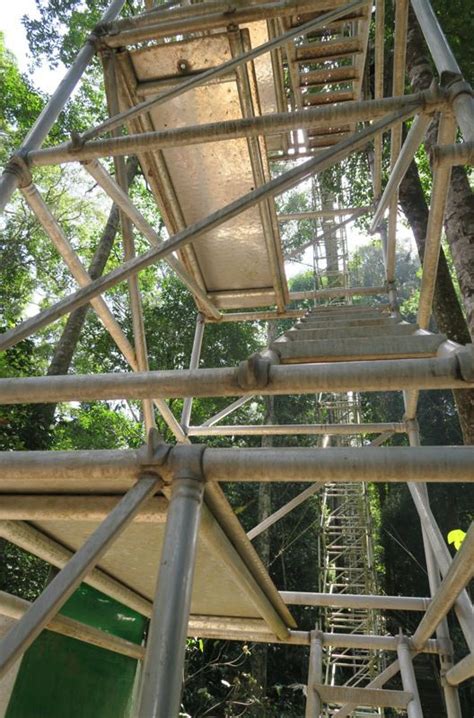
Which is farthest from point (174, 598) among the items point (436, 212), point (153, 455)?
point (436, 212)

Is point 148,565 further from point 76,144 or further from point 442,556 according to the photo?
point 76,144

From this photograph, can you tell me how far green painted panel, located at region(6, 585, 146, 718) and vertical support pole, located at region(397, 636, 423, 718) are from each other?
214 centimetres

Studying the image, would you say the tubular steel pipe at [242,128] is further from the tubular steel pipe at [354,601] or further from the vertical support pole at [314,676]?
the vertical support pole at [314,676]

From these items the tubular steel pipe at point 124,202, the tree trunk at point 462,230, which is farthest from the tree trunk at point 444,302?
the tubular steel pipe at point 124,202

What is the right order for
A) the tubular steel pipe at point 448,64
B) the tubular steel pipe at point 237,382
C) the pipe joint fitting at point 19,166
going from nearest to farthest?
the tubular steel pipe at point 237,382 < the tubular steel pipe at point 448,64 < the pipe joint fitting at point 19,166

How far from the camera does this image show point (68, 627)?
3.05m

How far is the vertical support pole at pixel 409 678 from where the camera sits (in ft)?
11.7

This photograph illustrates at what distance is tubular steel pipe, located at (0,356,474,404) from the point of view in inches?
68.3

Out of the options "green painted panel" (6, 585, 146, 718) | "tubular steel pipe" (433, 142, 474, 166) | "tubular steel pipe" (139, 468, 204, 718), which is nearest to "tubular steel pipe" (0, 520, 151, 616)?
"green painted panel" (6, 585, 146, 718)

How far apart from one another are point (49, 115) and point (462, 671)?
372cm

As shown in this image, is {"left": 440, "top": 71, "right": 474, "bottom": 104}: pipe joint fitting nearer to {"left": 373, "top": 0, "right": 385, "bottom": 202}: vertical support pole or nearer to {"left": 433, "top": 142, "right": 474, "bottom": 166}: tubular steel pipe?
{"left": 433, "top": 142, "right": 474, "bottom": 166}: tubular steel pipe

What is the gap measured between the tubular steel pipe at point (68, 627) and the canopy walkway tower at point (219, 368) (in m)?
0.01

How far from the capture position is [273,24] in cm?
393

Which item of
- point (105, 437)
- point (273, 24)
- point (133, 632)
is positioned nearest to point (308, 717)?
point (133, 632)
